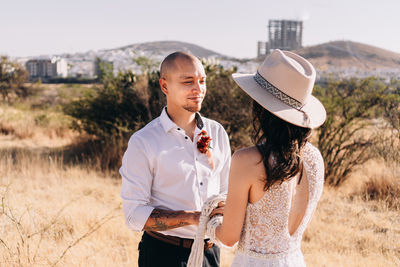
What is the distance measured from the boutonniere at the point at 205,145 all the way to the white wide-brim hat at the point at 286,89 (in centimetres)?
62

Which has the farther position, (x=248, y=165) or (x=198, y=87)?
(x=198, y=87)

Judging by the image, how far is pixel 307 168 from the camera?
6.04ft

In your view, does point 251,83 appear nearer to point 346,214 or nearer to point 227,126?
point 346,214

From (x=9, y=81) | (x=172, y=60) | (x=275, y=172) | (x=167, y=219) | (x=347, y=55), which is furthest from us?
(x=347, y=55)

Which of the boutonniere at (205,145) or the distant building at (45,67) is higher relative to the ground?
the boutonniere at (205,145)

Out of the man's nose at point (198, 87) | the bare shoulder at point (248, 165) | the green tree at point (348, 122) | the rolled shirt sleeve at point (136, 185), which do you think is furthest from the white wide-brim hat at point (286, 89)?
the green tree at point (348, 122)

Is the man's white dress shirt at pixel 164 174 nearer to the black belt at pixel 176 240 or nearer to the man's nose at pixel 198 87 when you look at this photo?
the black belt at pixel 176 240

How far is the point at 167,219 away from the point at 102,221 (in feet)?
11.3

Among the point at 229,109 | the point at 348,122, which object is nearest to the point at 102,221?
the point at 229,109

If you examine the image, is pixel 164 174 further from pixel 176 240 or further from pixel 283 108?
pixel 283 108

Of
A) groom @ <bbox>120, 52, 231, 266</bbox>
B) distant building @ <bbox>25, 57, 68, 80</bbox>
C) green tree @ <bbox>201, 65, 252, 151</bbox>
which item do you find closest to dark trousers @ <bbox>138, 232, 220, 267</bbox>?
groom @ <bbox>120, 52, 231, 266</bbox>

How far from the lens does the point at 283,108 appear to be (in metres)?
1.70

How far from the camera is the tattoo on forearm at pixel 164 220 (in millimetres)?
2094

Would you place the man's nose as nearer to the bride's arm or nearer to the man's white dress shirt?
the man's white dress shirt
